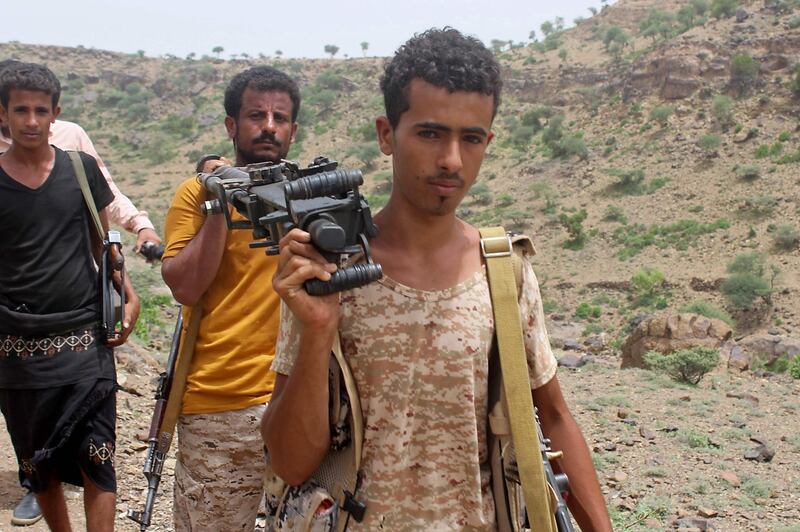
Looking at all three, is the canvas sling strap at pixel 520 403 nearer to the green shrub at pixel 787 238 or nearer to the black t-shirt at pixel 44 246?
the black t-shirt at pixel 44 246

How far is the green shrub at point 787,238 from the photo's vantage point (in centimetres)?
1925

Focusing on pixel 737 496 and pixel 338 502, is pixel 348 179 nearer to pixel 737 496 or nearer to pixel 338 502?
pixel 338 502

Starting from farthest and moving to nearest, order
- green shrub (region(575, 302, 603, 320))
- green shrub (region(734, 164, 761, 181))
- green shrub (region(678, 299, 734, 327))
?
green shrub (region(734, 164, 761, 181)), green shrub (region(575, 302, 603, 320)), green shrub (region(678, 299, 734, 327))

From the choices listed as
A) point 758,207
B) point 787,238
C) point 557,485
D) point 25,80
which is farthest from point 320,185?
point 758,207

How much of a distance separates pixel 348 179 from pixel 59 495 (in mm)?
2410

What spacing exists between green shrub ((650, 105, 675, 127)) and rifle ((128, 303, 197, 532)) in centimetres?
2791

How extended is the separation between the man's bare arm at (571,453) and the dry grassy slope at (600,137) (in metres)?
16.1

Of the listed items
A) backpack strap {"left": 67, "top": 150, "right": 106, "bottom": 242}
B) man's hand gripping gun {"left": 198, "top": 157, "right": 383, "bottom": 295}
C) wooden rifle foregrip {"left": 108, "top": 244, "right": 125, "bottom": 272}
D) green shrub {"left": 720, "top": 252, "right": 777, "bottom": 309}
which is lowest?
green shrub {"left": 720, "top": 252, "right": 777, "bottom": 309}

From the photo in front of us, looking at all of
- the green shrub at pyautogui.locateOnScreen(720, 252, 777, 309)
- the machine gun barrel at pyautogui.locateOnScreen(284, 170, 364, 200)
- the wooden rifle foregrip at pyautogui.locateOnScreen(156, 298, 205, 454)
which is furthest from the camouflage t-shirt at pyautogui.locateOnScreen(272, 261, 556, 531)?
the green shrub at pyautogui.locateOnScreen(720, 252, 777, 309)

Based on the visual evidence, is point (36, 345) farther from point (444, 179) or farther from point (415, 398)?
point (444, 179)

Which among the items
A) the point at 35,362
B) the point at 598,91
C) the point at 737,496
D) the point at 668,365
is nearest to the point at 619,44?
the point at 598,91

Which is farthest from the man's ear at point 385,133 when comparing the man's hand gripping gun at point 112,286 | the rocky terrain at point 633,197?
the rocky terrain at point 633,197

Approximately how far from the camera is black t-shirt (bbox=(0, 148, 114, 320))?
288 cm

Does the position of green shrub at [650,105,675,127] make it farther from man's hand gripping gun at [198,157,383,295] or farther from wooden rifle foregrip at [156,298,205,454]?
man's hand gripping gun at [198,157,383,295]
